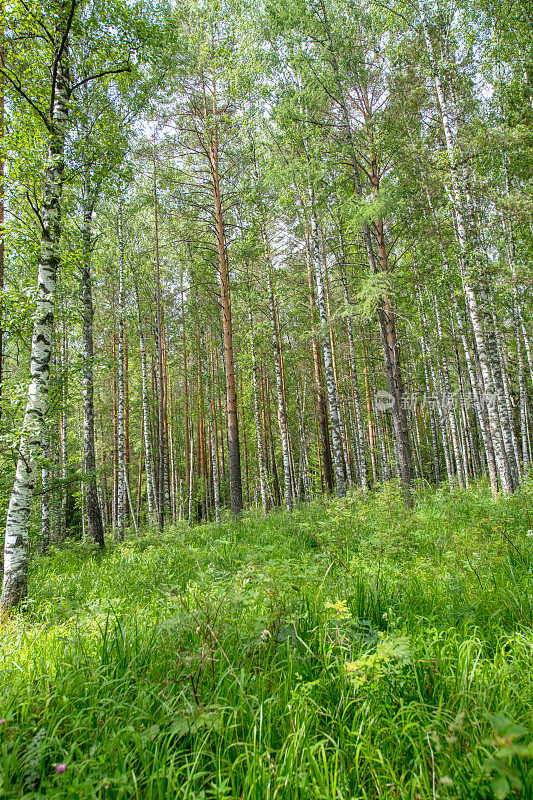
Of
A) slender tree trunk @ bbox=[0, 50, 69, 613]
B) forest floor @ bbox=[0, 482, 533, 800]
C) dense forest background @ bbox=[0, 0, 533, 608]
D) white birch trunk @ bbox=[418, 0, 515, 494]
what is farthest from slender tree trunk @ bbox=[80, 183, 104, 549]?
white birch trunk @ bbox=[418, 0, 515, 494]

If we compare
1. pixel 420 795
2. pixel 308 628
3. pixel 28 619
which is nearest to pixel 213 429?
pixel 28 619

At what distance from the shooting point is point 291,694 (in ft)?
6.44

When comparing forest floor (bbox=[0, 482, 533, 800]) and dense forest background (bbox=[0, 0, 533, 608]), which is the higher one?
dense forest background (bbox=[0, 0, 533, 608])

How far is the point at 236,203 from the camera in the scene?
467 inches

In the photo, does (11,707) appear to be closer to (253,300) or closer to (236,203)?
(253,300)

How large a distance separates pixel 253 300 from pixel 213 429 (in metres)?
8.68

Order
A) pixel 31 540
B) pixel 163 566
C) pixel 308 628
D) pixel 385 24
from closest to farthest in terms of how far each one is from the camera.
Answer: pixel 308 628, pixel 163 566, pixel 31 540, pixel 385 24

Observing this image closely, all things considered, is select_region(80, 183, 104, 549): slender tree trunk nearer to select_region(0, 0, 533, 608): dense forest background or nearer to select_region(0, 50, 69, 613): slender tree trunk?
select_region(0, 0, 533, 608): dense forest background

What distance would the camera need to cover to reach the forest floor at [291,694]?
57.2 inches

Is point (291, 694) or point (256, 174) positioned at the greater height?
point (256, 174)

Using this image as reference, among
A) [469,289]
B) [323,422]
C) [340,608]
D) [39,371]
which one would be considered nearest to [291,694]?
[340,608]

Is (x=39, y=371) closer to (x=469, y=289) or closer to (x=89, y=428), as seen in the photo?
(x=89, y=428)

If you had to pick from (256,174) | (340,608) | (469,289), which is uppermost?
(256,174)

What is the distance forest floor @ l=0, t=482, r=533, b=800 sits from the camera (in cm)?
145
